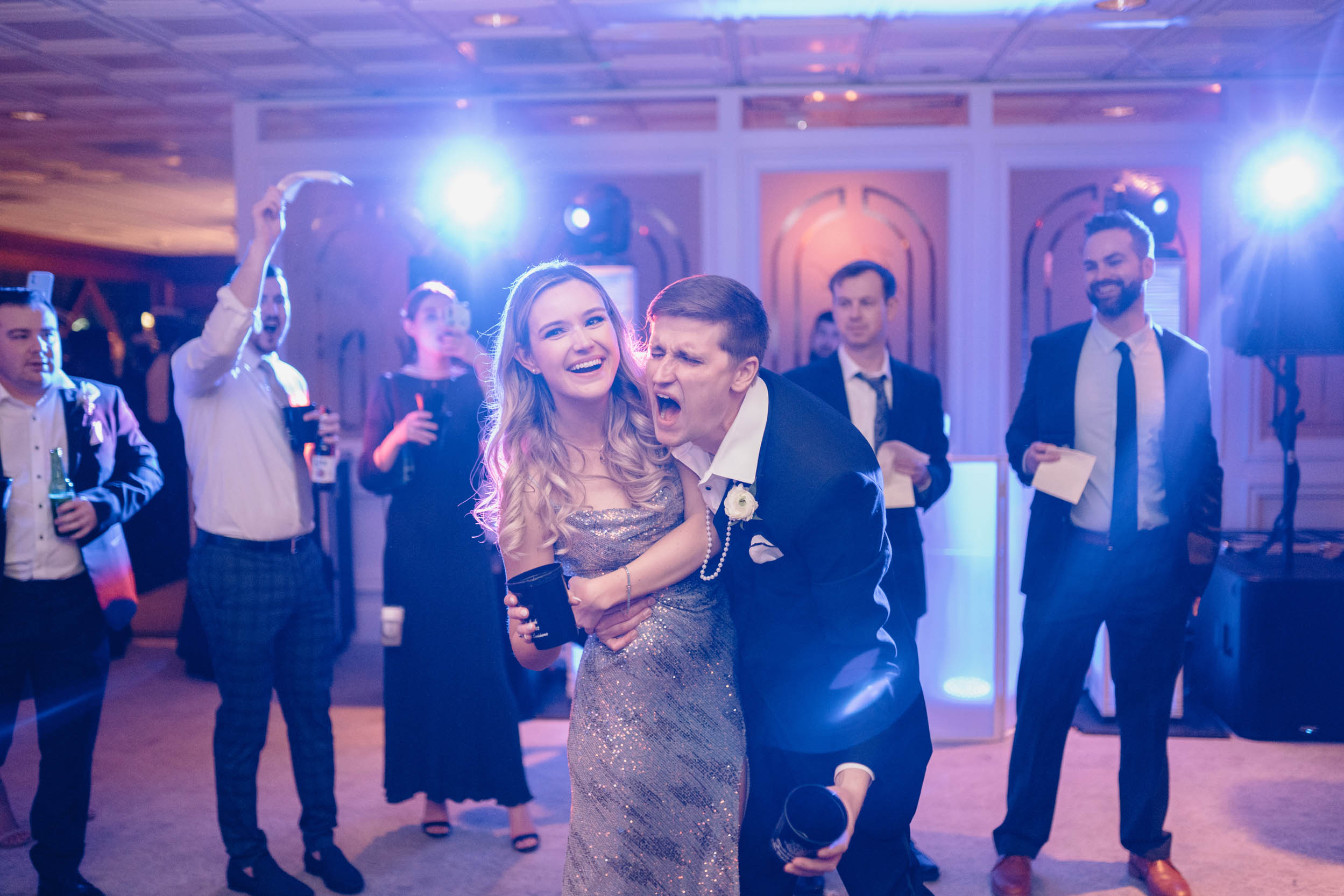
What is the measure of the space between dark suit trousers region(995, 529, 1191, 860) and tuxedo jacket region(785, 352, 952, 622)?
1.18 ft

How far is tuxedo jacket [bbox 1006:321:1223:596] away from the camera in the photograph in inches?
109

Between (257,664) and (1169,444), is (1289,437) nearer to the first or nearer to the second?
(1169,444)

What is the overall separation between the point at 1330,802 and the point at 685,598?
2.99 metres

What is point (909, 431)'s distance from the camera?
3.07 meters

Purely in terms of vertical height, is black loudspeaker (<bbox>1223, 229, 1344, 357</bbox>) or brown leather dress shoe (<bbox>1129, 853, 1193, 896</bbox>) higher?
black loudspeaker (<bbox>1223, 229, 1344, 357</bbox>)

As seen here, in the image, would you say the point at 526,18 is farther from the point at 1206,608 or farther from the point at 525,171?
the point at 1206,608

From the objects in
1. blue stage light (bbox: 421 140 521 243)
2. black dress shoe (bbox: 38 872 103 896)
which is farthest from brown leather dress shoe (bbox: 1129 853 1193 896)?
blue stage light (bbox: 421 140 521 243)

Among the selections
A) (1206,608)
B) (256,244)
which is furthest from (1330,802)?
(256,244)

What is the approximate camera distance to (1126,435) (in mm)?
2807

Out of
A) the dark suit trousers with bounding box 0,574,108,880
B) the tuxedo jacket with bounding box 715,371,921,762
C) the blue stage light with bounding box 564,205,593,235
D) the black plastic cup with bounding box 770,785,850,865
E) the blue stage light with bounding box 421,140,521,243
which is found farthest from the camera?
the blue stage light with bounding box 421,140,521,243

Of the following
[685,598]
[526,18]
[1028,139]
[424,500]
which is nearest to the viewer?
[685,598]

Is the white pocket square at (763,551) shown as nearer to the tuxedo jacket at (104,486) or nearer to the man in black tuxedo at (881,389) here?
the man in black tuxedo at (881,389)

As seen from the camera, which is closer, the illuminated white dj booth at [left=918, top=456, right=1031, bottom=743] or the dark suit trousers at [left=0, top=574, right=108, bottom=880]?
the dark suit trousers at [left=0, top=574, right=108, bottom=880]

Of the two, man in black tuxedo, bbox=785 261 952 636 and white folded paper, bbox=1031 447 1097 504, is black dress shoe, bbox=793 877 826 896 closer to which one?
man in black tuxedo, bbox=785 261 952 636
